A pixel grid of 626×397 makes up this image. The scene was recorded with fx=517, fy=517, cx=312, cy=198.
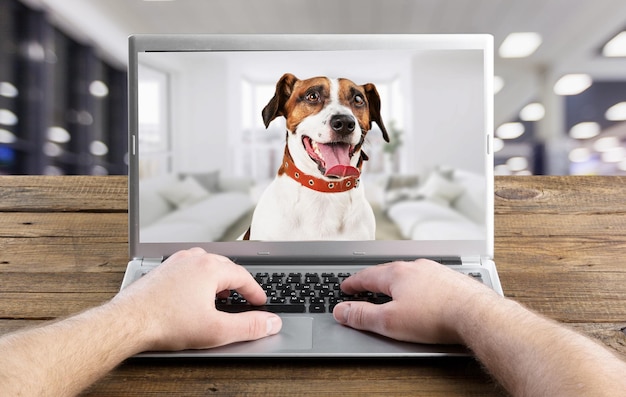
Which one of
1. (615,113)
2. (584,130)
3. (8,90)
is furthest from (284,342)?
(615,113)

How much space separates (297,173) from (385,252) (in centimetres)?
21

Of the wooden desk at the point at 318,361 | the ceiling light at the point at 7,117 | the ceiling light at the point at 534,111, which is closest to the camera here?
the wooden desk at the point at 318,361

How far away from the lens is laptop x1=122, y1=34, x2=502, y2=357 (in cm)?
90

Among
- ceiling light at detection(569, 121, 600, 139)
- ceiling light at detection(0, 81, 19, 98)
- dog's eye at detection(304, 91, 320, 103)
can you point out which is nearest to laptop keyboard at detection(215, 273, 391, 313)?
dog's eye at detection(304, 91, 320, 103)

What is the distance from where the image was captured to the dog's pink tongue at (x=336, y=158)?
0.95 meters

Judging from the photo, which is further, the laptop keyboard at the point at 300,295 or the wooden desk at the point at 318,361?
the laptop keyboard at the point at 300,295

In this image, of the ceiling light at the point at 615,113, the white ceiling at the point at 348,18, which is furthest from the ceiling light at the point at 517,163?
the ceiling light at the point at 615,113

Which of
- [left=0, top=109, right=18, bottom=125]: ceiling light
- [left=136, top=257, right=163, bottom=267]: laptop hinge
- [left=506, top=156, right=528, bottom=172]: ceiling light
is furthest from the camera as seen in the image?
[left=506, top=156, right=528, bottom=172]: ceiling light

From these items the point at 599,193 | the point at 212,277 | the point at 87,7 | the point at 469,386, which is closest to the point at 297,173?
the point at 212,277

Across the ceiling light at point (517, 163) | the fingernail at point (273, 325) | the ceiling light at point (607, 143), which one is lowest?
the fingernail at point (273, 325)

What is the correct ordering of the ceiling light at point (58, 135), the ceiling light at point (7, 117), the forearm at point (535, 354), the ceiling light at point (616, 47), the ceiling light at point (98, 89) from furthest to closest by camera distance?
the ceiling light at point (616, 47)
the ceiling light at point (98, 89)
the ceiling light at point (58, 135)
the ceiling light at point (7, 117)
the forearm at point (535, 354)

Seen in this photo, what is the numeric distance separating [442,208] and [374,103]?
22 cm

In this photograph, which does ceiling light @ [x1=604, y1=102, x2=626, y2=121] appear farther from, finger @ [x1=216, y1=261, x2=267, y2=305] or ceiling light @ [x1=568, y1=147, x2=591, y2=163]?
finger @ [x1=216, y1=261, x2=267, y2=305]

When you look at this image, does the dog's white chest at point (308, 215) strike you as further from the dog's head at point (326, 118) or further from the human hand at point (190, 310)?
the human hand at point (190, 310)
